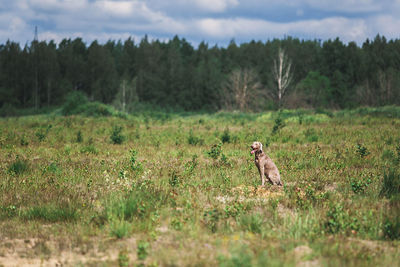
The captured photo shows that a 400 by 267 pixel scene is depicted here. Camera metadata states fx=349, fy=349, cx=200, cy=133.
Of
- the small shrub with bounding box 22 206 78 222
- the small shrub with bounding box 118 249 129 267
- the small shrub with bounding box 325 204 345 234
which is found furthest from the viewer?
the small shrub with bounding box 22 206 78 222

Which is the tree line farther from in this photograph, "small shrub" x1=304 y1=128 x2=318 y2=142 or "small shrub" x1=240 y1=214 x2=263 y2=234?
"small shrub" x1=240 y1=214 x2=263 y2=234

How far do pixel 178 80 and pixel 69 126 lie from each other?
63326 mm

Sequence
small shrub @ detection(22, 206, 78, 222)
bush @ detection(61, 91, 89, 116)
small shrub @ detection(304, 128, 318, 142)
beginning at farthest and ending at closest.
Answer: bush @ detection(61, 91, 89, 116)
small shrub @ detection(304, 128, 318, 142)
small shrub @ detection(22, 206, 78, 222)

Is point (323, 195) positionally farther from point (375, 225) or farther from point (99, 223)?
point (99, 223)

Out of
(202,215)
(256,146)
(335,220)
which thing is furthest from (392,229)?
(256,146)

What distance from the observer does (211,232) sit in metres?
5.07

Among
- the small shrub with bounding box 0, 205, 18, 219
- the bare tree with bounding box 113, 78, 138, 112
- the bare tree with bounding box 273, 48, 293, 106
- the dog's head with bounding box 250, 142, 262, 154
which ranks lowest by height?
the small shrub with bounding box 0, 205, 18, 219

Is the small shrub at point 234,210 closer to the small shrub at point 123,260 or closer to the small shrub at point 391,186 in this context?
the small shrub at point 123,260

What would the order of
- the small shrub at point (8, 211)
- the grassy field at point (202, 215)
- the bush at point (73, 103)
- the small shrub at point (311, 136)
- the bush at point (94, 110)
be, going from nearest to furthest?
the grassy field at point (202, 215) < the small shrub at point (8, 211) < the small shrub at point (311, 136) < the bush at point (94, 110) < the bush at point (73, 103)

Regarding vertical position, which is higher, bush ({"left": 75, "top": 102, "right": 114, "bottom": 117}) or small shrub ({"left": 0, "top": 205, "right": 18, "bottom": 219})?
bush ({"left": 75, "top": 102, "right": 114, "bottom": 117})

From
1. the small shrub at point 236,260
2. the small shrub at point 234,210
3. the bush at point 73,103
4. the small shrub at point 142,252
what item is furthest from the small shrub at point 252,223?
the bush at point 73,103

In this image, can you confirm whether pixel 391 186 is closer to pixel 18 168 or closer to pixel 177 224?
pixel 177 224

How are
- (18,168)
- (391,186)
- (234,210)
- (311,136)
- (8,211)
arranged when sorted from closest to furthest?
(234,210), (8,211), (391,186), (18,168), (311,136)

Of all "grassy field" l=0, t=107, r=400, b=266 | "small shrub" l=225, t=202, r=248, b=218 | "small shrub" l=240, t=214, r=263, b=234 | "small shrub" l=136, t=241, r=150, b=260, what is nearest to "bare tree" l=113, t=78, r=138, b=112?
"grassy field" l=0, t=107, r=400, b=266
